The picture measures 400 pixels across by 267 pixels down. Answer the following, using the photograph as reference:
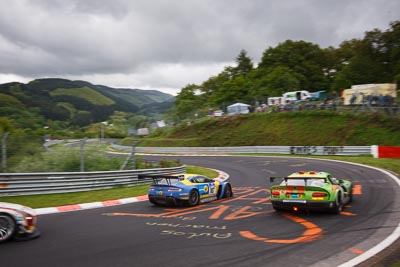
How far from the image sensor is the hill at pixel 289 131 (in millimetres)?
36500

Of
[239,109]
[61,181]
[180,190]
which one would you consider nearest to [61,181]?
[61,181]

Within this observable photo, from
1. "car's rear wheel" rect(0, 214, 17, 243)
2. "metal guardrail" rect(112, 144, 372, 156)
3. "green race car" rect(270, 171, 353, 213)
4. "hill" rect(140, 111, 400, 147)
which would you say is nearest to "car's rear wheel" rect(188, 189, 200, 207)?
"green race car" rect(270, 171, 353, 213)

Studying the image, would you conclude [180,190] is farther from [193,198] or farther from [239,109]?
[239,109]

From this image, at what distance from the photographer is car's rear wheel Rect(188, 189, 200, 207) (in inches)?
470

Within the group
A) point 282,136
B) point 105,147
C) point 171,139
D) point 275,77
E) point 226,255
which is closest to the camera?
point 226,255

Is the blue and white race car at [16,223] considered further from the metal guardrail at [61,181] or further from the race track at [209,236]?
the metal guardrail at [61,181]

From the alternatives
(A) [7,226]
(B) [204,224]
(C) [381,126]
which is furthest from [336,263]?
(C) [381,126]

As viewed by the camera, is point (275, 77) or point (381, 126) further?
point (275, 77)

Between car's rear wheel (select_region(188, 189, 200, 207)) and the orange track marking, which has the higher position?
car's rear wheel (select_region(188, 189, 200, 207))

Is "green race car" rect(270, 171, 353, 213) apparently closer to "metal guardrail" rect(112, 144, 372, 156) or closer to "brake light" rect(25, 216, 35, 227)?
"brake light" rect(25, 216, 35, 227)

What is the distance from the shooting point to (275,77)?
7100cm

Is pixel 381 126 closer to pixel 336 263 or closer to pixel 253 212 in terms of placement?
pixel 253 212

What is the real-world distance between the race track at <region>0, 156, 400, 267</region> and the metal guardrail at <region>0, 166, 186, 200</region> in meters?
3.07

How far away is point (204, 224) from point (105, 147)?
998 cm
